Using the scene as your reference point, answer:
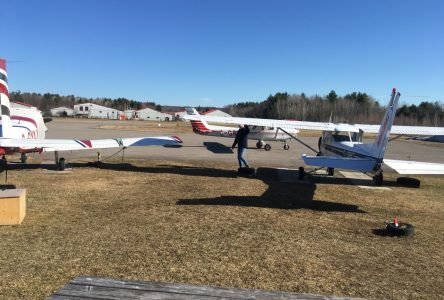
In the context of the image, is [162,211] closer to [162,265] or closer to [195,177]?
[162,265]

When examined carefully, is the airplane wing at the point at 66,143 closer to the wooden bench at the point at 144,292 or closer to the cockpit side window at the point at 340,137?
the cockpit side window at the point at 340,137

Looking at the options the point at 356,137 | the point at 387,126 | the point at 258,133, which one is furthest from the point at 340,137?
the point at 258,133

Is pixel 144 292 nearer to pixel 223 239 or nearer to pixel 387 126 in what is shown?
pixel 223 239

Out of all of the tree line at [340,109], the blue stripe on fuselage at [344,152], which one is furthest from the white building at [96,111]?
the blue stripe on fuselage at [344,152]

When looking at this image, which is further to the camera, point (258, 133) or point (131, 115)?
point (131, 115)

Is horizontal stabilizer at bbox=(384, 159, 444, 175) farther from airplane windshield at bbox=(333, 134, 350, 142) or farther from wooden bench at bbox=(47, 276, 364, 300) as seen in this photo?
wooden bench at bbox=(47, 276, 364, 300)

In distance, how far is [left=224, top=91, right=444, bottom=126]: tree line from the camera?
3743 inches

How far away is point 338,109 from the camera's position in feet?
386

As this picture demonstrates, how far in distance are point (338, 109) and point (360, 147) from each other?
111 metres

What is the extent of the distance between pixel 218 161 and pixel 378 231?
1120cm

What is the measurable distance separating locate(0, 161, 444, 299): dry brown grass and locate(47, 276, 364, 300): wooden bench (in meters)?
1.74

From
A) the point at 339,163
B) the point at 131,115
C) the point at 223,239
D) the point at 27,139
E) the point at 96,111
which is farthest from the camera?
the point at 131,115

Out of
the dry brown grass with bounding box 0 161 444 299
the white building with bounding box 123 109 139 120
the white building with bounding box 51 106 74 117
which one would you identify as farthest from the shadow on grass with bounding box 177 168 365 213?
the white building with bounding box 51 106 74 117

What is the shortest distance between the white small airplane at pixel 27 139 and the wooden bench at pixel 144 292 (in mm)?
7982
